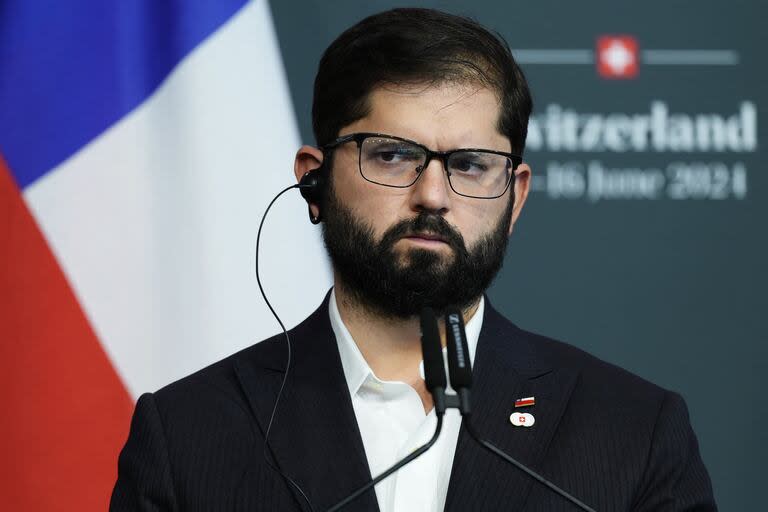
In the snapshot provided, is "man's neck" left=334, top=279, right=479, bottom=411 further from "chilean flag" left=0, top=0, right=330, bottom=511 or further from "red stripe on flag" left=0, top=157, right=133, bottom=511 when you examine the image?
"red stripe on flag" left=0, top=157, right=133, bottom=511

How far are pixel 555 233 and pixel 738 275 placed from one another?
0.51 metres

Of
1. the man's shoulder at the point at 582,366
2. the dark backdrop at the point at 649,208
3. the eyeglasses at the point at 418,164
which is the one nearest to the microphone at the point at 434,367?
the eyeglasses at the point at 418,164

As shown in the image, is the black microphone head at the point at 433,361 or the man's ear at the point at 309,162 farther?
the man's ear at the point at 309,162

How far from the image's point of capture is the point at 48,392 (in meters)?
3.05

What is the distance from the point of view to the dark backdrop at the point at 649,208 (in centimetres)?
306

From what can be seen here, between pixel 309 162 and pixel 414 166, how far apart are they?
309 mm

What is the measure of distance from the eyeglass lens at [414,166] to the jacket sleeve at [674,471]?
Answer: 1.70ft

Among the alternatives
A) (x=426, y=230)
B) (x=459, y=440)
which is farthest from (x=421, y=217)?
(x=459, y=440)

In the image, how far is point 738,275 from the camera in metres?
3.07

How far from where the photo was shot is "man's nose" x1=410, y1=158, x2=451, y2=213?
1945 mm

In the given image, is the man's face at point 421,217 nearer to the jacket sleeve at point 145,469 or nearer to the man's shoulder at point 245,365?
the man's shoulder at point 245,365

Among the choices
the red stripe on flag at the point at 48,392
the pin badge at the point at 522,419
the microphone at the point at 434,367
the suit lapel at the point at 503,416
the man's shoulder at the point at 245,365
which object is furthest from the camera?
the red stripe on flag at the point at 48,392

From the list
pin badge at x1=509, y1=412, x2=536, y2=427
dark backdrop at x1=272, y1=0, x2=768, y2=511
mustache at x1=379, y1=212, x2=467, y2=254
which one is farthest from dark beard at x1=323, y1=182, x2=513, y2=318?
dark backdrop at x1=272, y1=0, x2=768, y2=511

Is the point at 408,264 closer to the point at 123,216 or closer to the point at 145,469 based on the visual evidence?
the point at 145,469
